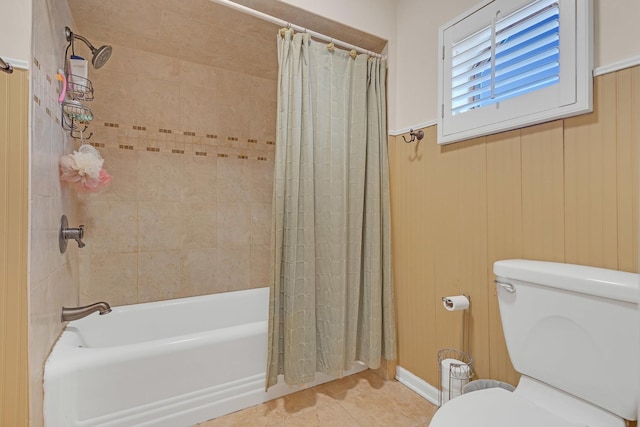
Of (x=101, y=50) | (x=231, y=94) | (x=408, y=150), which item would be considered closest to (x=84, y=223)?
(x=101, y=50)

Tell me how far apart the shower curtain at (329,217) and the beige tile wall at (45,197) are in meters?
0.91

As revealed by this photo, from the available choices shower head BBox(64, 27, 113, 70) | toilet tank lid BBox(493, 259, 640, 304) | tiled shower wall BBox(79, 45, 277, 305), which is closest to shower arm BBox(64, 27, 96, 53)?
shower head BBox(64, 27, 113, 70)

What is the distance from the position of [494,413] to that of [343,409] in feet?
2.89

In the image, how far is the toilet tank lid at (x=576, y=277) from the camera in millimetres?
900

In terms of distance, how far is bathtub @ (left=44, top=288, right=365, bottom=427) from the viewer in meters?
1.28

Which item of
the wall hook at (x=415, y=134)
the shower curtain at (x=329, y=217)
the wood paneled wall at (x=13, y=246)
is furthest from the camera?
the wall hook at (x=415, y=134)

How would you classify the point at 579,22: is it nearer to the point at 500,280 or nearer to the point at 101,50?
the point at 500,280

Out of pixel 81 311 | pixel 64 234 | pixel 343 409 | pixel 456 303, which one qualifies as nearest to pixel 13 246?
pixel 64 234

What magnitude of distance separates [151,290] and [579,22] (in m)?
2.65

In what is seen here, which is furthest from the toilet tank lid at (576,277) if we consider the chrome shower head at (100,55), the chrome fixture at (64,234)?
the chrome shower head at (100,55)

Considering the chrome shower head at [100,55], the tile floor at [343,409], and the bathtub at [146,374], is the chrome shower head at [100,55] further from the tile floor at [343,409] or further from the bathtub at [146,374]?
the tile floor at [343,409]

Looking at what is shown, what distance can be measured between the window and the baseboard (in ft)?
4.42

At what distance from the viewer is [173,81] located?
2217 mm

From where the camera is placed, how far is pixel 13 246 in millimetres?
1054
